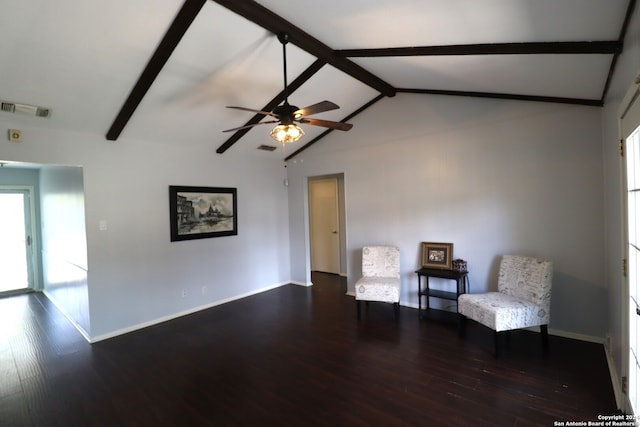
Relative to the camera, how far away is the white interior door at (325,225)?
641 centimetres

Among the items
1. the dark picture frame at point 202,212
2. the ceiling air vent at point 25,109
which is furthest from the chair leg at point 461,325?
the ceiling air vent at point 25,109

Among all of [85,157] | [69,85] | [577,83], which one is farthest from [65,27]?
[577,83]

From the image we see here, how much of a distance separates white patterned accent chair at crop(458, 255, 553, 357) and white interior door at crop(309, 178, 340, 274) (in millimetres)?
3554

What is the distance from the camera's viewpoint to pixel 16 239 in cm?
546

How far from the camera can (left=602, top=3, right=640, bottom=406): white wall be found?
155 centimetres

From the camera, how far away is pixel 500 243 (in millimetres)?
3408

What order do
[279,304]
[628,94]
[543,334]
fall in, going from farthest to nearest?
[279,304]
[543,334]
[628,94]

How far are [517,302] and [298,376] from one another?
2.28 m

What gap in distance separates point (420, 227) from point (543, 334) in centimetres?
177

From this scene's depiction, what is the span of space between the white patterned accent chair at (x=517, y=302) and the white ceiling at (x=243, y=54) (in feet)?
5.78

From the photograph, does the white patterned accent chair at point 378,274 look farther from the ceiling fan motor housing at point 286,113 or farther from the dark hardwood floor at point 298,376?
the ceiling fan motor housing at point 286,113

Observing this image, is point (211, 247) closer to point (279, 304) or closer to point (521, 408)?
point (279, 304)

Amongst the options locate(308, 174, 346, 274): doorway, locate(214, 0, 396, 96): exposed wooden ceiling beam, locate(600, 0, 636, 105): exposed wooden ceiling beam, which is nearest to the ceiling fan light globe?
locate(214, 0, 396, 96): exposed wooden ceiling beam

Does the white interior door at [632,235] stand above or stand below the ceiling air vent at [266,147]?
below
